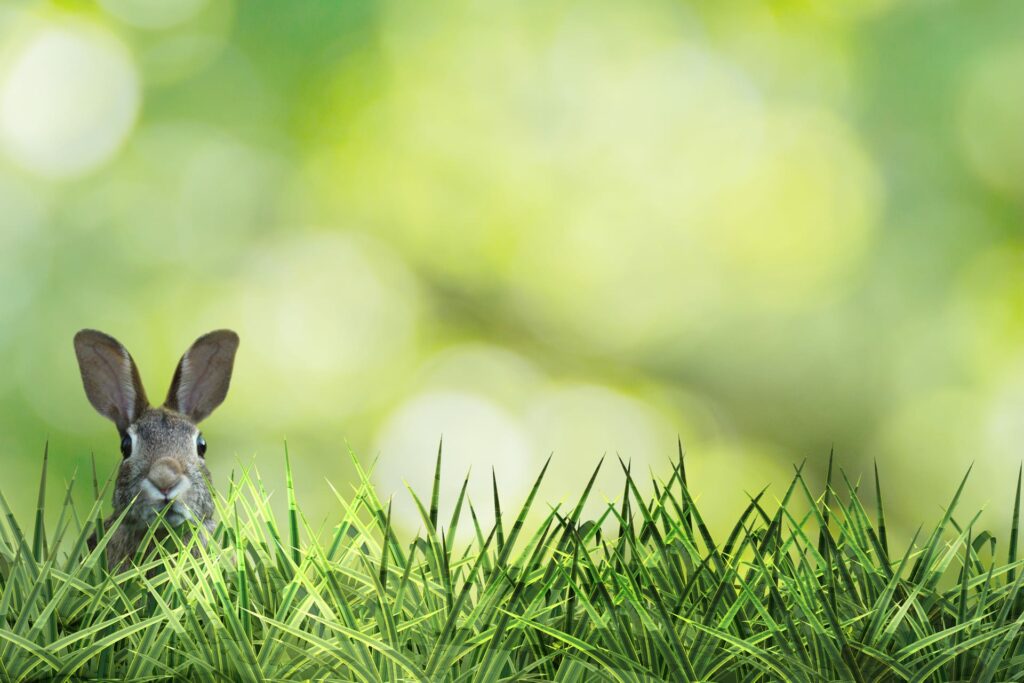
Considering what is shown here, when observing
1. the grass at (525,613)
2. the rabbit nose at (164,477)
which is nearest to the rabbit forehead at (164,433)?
the rabbit nose at (164,477)

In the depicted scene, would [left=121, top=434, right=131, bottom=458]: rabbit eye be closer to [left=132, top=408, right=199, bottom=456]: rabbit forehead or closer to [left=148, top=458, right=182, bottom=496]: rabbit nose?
[left=132, top=408, right=199, bottom=456]: rabbit forehead

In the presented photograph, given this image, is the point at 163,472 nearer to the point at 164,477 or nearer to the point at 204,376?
the point at 164,477

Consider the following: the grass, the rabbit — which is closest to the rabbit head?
the rabbit

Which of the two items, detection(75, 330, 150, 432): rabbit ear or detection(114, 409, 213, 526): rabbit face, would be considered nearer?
detection(114, 409, 213, 526): rabbit face

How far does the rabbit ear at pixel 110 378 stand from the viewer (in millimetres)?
2188

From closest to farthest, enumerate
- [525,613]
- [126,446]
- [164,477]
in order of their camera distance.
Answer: [525,613]
[164,477]
[126,446]

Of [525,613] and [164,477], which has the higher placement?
[525,613]

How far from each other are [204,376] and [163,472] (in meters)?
0.32

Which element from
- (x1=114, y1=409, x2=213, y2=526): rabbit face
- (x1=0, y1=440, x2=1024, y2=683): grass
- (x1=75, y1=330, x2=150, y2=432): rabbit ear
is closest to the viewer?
(x1=0, y1=440, x2=1024, y2=683): grass

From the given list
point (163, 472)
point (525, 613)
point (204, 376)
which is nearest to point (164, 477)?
point (163, 472)

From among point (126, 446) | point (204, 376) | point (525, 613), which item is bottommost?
point (126, 446)

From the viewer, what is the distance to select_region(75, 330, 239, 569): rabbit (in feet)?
6.77

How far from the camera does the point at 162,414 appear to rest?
2279 mm

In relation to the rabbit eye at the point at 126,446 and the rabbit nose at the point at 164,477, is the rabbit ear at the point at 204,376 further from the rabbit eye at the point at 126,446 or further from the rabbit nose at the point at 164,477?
the rabbit nose at the point at 164,477
